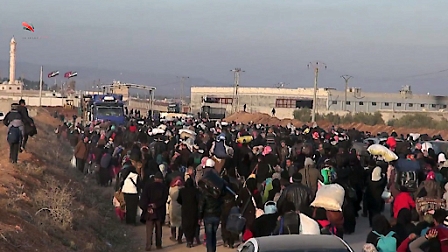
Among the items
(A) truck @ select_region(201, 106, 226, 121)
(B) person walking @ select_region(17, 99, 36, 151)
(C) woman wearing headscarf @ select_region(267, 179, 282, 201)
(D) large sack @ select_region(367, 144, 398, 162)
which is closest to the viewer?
(C) woman wearing headscarf @ select_region(267, 179, 282, 201)

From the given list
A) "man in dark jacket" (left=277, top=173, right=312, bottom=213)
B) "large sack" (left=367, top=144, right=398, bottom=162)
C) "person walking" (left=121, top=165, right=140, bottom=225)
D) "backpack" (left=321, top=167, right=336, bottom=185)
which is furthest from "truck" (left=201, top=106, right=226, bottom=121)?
"man in dark jacket" (left=277, top=173, right=312, bottom=213)

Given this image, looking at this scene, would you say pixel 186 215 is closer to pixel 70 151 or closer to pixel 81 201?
pixel 81 201

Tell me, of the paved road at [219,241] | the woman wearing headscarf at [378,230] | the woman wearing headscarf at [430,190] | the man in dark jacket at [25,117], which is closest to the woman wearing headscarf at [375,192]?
the paved road at [219,241]

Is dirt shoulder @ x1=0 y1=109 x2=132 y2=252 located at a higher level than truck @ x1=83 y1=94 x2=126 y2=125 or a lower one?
lower

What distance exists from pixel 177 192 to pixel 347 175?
4107 mm

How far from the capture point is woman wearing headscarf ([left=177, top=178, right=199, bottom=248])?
12984mm

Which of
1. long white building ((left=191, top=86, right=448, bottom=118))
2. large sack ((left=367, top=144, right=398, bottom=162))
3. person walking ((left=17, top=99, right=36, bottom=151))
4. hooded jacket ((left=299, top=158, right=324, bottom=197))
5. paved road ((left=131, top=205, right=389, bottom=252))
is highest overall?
long white building ((left=191, top=86, right=448, bottom=118))

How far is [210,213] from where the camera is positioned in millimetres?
12398

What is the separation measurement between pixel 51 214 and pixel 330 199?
5.30 metres

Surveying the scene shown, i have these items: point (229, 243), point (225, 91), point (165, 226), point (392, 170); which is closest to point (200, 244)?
point (229, 243)

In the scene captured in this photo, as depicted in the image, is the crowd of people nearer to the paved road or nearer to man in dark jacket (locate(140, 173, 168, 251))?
man in dark jacket (locate(140, 173, 168, 251))

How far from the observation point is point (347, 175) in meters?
16.1

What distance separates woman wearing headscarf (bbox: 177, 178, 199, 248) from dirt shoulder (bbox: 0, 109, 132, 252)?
1503mm

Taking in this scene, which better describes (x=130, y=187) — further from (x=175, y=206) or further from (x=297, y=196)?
(x=297, y=196)
